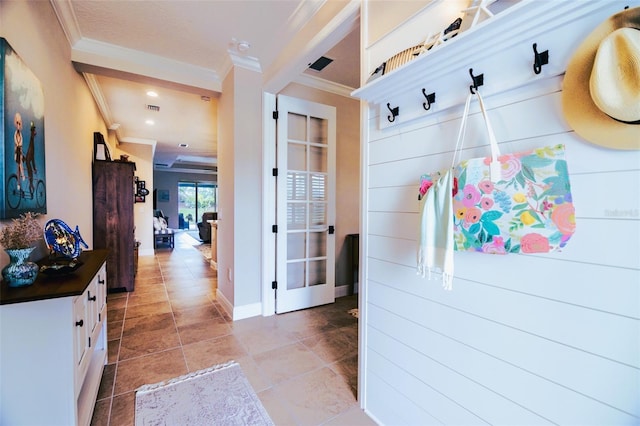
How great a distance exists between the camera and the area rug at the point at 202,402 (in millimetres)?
1550

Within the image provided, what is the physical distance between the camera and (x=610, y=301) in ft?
2.46

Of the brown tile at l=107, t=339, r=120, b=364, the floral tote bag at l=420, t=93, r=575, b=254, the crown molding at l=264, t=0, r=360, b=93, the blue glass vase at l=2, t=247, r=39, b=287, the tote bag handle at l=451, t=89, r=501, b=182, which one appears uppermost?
the crown molding at l=264, t=0, r=360, b=93

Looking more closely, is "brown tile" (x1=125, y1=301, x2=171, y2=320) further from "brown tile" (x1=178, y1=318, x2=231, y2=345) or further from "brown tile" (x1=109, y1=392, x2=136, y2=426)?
"brown tile" (x1=109, y1=392, x2=136, y2=426)

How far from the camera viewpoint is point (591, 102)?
75cm

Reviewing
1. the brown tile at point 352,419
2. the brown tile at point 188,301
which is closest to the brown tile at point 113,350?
the brown tile at point 188,301

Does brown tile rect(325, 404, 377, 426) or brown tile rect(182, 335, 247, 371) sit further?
brown tile rect(182, 335, 247, 371)

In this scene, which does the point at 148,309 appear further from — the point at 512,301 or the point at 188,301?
the point at 512,301

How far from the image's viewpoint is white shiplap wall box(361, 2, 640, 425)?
0.74m

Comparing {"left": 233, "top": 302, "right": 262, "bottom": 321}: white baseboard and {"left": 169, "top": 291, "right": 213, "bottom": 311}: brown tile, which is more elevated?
{"left": 233, "top": 302, "right": 262, "bottom": 321}: white baseboard

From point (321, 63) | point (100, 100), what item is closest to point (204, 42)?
point (321, 63)

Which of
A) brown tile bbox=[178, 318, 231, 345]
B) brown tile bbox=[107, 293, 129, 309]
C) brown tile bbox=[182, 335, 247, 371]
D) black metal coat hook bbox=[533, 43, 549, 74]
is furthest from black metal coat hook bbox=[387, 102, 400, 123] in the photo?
brown tile bbox=[107, 293, 129, 309]

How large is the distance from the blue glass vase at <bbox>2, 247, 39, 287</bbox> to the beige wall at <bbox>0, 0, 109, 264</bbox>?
18cm

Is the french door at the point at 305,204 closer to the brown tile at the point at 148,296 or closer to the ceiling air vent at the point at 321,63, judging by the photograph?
the ceiling air vent at the point at 321,63

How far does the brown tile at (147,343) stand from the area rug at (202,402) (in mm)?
526
